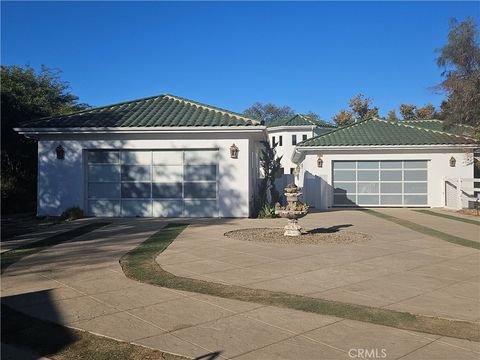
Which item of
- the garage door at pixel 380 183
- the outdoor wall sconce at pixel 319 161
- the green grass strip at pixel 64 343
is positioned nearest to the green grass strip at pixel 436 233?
the garage door at pixel 380 183

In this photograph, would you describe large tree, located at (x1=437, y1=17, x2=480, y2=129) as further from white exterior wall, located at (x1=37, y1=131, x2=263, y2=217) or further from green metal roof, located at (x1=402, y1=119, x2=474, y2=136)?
white exterior wall, located at (x1=37, y1=131, x2=263, y2=217)

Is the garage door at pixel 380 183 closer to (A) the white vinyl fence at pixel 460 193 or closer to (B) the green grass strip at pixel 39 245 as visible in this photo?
(A) the white vinyl fence at pixel 460 193

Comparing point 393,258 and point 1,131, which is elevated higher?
point 1,131

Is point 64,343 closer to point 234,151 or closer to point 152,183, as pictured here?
point 234,151

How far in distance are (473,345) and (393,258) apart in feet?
16.2

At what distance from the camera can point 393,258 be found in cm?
953

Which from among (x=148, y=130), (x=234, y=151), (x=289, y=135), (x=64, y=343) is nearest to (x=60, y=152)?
(x=148, y=130)

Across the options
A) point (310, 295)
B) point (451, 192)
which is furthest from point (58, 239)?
point (451, 192)

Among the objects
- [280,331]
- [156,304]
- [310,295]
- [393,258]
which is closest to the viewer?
[280,331]

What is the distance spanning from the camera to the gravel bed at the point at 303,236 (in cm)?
1186

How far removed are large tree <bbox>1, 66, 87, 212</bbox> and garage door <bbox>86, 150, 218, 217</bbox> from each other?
16.7 ft

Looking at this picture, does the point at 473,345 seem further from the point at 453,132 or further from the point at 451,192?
the point at 453,132

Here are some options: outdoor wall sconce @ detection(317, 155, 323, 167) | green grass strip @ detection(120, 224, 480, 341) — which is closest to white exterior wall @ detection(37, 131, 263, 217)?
outdoor wall sconce @ detection(317, 155, 323, 167)

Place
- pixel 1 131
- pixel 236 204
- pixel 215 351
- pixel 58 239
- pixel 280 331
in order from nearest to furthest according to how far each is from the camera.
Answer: pixel 215 351 < pixel 280 331 < pixel 58 239 < pixel 236 204 < pixel 1 131
